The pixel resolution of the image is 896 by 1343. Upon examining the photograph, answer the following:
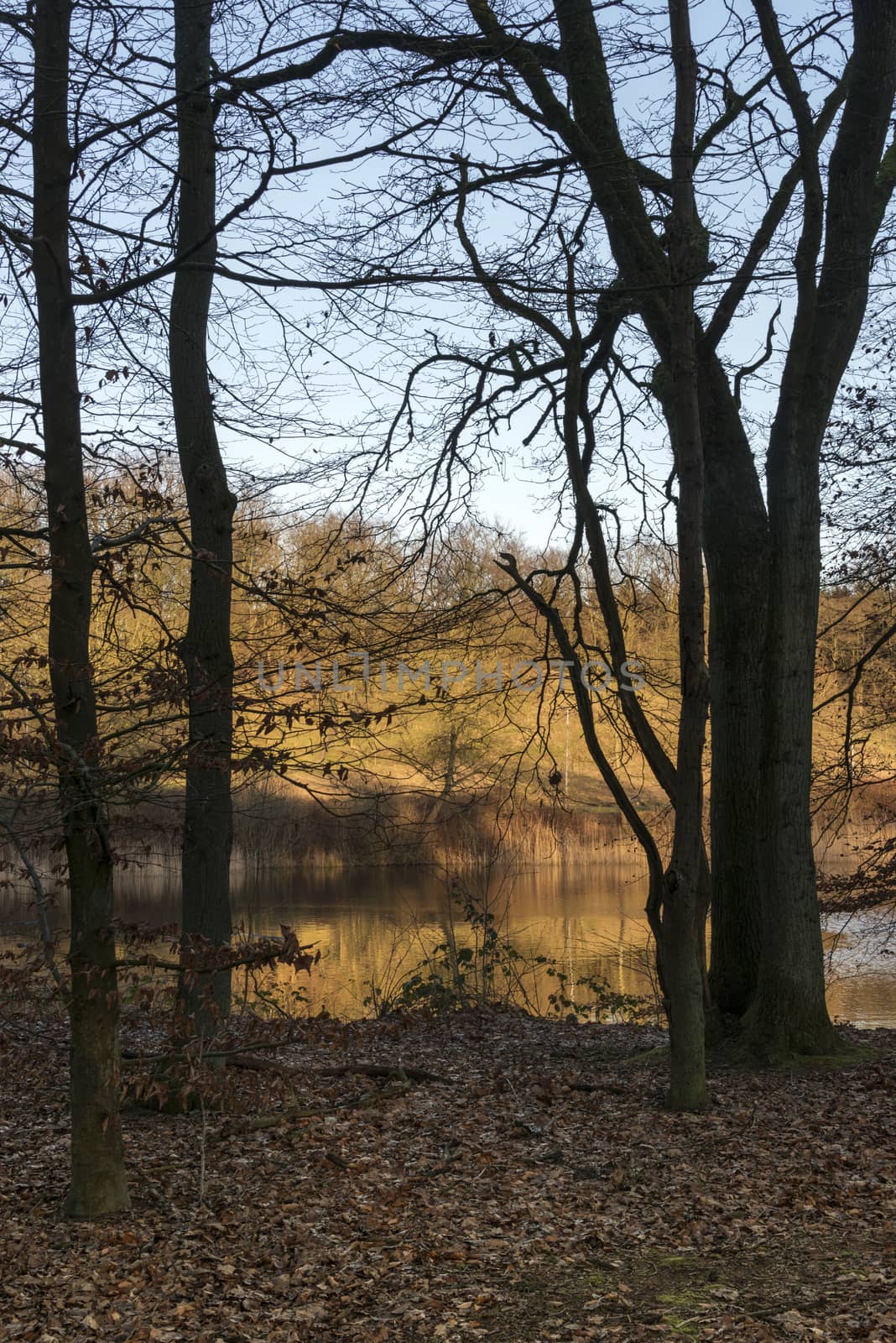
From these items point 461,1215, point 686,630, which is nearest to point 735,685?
point 686,630

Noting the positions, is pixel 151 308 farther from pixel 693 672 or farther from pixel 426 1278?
pixel 426 1278

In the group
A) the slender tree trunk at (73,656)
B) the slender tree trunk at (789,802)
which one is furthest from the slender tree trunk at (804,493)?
the slender tree trunk at (73,656)

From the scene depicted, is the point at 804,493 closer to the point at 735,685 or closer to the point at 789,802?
the point at 735,685

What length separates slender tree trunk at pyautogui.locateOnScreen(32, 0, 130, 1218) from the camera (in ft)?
12.5

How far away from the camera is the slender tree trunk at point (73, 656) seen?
149 inches

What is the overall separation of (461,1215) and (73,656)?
97.9 inches

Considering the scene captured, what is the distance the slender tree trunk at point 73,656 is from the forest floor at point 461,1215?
278 mm

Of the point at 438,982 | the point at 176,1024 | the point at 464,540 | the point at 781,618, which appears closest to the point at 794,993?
the point at 781,618

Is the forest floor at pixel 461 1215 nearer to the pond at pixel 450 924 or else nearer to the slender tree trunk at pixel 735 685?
the slender tree trunk at pixel 735 685

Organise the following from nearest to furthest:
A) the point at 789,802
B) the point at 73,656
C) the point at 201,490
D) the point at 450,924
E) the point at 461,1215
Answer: the point at 73,656
the point at 461,1215
the point at 201,490
the point at 789,802
the point at 450,924

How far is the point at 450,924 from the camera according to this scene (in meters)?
9.80

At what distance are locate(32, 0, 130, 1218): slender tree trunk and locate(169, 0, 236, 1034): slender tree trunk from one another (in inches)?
52.1

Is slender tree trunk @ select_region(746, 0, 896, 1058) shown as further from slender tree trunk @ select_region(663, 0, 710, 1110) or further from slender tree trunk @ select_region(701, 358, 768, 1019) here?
slender tree trunk @ select_region(663, 0, 710, 1110)

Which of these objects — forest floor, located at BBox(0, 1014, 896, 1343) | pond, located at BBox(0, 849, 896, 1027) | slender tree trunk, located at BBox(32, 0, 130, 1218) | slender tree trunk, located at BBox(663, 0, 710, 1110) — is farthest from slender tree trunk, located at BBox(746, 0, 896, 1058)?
slender tree trunk, located at BBox(32, 0, 130, 1218)
